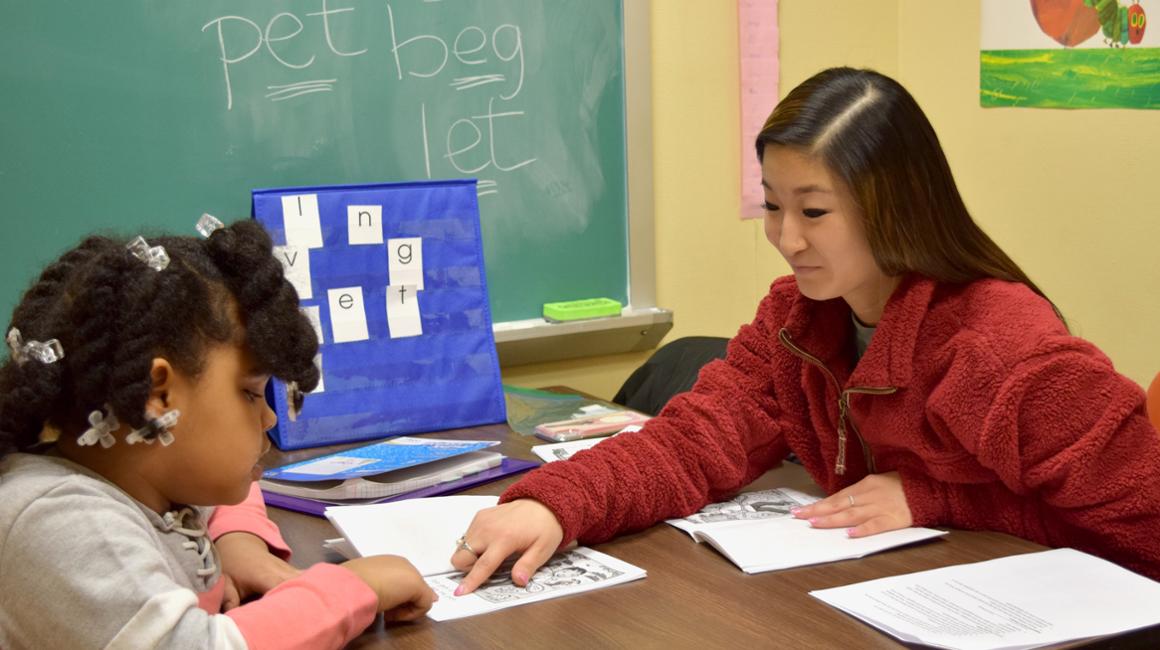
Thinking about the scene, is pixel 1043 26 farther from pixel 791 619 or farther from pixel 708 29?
pixel 791 619

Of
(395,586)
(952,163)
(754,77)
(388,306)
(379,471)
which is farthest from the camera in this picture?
(952,163)

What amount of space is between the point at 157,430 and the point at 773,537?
0.70 m

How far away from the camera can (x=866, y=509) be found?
1.42 m

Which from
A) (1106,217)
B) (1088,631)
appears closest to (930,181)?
(1088,631)

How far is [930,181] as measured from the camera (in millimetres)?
1422

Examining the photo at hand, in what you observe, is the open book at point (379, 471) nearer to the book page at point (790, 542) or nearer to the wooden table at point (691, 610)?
the wooden table at point (691, 610)

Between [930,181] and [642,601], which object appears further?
[930,181]

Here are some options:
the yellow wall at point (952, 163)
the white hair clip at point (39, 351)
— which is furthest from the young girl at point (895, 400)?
the yellow wall at point (952, 163)

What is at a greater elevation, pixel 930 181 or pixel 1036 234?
pixel 930 181

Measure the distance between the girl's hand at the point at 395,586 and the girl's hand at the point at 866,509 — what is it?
1.63ft

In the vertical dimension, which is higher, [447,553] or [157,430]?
[157,430]

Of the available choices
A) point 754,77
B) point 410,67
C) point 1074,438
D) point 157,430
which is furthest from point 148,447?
point 754,77

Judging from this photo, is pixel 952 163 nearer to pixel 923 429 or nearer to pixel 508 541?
pixel 923 429

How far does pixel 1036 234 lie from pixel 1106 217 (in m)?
0.19
